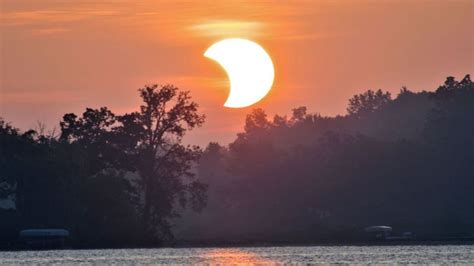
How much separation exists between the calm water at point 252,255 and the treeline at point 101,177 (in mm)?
4444

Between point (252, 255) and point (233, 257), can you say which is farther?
point (252, 255)

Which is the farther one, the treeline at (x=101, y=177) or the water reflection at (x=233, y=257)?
the treeline at (x=101, y=177)

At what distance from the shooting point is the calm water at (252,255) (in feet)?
426

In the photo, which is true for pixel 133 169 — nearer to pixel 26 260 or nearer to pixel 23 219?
pixel 23 219

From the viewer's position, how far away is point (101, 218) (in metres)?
158

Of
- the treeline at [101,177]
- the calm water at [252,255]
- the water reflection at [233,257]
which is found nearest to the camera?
the water reflection at [233,257]

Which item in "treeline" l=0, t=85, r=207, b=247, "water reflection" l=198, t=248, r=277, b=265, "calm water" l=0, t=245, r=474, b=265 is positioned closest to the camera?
"water reflection" l=198, t=248, r=277, b=265

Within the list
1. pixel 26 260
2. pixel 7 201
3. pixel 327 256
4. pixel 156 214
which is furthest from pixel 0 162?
pixel 327 256

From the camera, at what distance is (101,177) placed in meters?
162

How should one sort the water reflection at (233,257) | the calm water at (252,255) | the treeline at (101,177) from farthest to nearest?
the treeline at (101,177), the calm water at (252,255), the water reflection at (233,257)

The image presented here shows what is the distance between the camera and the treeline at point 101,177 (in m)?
159

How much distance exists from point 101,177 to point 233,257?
91.2 ft

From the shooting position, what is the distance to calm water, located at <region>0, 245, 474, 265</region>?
129750 mm

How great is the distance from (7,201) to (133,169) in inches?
633
